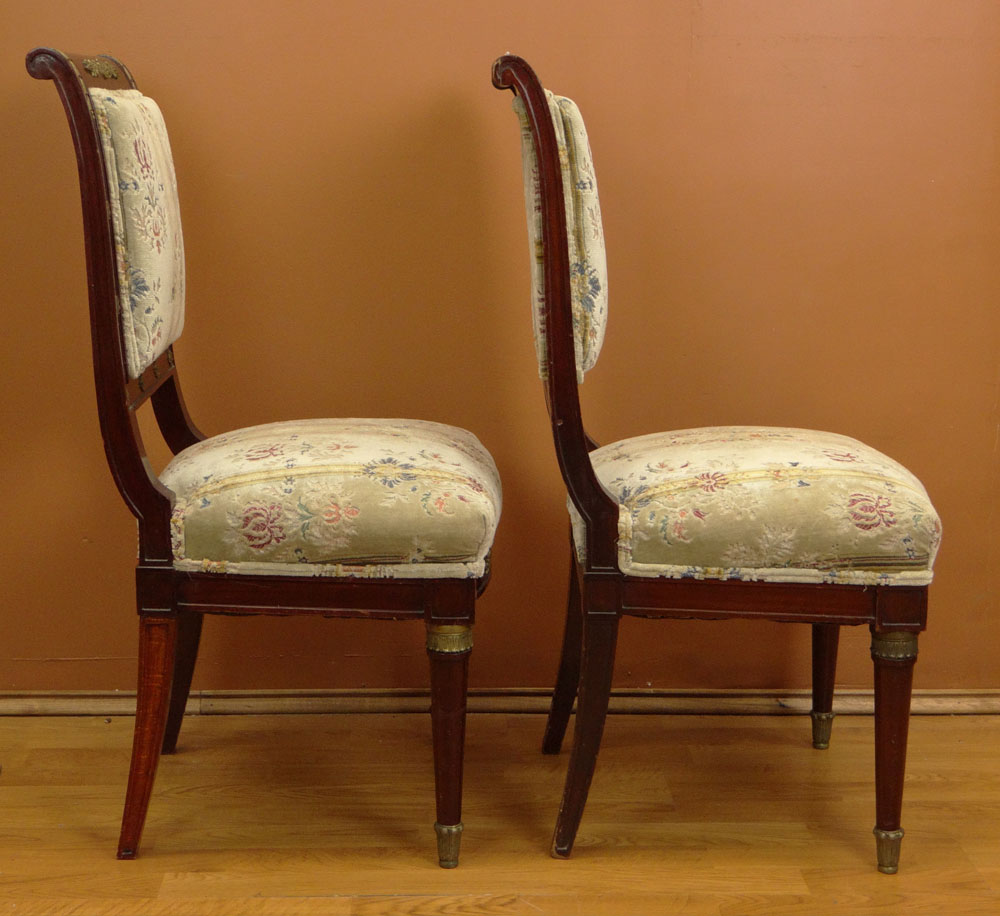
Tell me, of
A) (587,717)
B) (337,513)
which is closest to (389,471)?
(337,513)

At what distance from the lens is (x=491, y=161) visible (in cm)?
190

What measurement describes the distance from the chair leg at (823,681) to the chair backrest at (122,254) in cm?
106

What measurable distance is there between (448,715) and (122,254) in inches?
28.0

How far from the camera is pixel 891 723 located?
150 centimetres

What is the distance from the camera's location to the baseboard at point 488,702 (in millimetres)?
2039

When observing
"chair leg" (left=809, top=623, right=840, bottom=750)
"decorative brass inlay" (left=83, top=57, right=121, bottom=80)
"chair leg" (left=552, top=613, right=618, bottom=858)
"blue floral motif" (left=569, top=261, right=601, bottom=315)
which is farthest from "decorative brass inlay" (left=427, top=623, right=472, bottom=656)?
"decorative brass inlay" (left=83, top=57, right=121, bottom=80)

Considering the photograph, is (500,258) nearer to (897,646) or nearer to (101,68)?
(101,68)

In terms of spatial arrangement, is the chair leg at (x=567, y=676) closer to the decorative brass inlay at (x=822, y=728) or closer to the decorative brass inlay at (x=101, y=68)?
the decorative brass inlay at (x=822, y=728)

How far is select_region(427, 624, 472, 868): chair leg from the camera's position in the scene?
1490 millimetres

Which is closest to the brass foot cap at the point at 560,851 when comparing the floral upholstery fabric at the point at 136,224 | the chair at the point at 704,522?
the chair at the point at 704,522

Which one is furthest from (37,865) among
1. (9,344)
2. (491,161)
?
(491,161)

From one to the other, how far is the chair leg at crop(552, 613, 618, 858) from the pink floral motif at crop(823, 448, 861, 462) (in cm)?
34

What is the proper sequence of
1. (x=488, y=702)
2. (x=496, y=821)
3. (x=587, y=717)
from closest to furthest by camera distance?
(x=587, y=717) < (x=496, y=821) < (x=488, y=702)

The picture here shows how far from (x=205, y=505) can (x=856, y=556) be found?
0.81m
